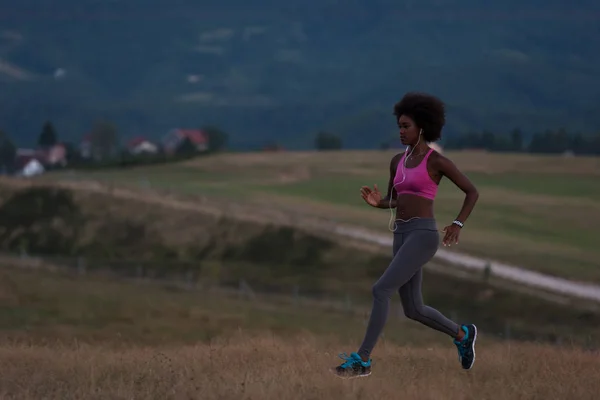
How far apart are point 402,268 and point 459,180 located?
987 millimetres

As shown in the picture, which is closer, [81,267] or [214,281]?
[214,281]

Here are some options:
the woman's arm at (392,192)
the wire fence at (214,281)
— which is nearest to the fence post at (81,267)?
the wire fence at (214,281)

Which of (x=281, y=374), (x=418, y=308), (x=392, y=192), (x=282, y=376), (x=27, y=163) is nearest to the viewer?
(x=282, y=376)

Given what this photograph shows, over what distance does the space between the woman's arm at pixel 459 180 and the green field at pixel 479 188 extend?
43905 mm

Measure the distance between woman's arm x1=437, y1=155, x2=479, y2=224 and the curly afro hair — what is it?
0.37 meters

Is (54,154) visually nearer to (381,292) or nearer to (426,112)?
(426,112)

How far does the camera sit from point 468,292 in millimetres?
49500

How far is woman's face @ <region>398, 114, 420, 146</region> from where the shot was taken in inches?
404

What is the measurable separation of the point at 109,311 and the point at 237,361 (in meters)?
29.4

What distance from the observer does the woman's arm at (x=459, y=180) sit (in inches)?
394

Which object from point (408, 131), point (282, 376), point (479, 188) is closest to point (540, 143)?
point (479, 188)

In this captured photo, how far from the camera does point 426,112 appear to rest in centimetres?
1031

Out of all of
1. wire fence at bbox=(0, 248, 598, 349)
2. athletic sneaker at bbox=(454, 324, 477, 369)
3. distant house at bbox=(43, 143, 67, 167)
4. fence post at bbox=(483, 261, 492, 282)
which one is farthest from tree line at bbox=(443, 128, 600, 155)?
athletic sneaker at bbox=(454, 324, 477, 369)

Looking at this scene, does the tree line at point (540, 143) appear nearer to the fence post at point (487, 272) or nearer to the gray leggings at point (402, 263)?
the fence post at point (487, 272)
